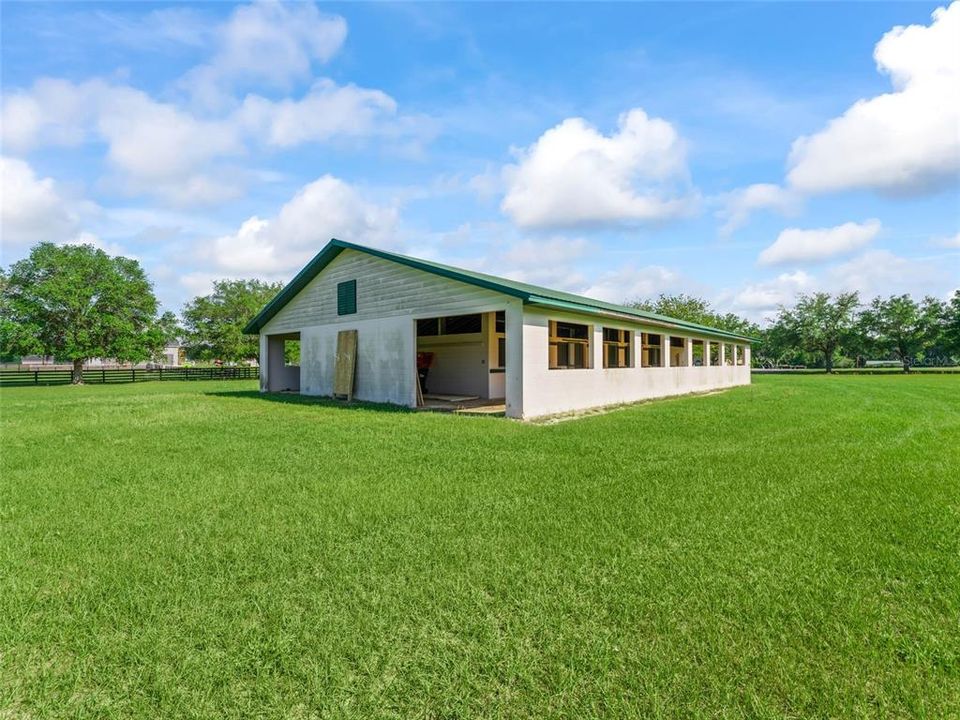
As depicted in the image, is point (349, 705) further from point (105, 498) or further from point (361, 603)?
point (105, 498)

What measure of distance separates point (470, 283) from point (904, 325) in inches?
2314

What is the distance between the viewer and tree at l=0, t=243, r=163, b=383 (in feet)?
92.4

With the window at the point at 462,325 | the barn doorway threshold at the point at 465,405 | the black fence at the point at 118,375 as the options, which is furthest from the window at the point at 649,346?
the black fence at the point at 118,375

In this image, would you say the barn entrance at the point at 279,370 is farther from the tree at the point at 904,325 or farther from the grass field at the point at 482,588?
the tree at the point at 904,325

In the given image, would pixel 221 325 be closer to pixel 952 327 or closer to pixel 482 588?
pixel 482 588

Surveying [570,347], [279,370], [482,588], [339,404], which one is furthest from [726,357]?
[482,588]

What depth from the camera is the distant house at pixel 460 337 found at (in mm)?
11695

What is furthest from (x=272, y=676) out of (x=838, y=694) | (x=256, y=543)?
(x=838, y=694)

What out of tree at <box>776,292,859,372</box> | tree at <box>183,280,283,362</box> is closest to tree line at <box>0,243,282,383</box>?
tree at <box>183,280,283,362</box>

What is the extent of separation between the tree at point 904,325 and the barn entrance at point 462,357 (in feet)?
176

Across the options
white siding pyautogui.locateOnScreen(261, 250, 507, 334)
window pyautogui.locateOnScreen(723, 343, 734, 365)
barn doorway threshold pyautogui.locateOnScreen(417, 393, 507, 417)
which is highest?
white siding pyautogui.locateOnScreen(261, 250, 507, 334)

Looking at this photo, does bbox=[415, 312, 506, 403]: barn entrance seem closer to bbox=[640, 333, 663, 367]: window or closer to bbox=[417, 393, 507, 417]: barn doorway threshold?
bbox=[417, 393, 507, 417]: barn doorway threshold

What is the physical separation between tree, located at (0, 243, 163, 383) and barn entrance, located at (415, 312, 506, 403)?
2291 centimetres

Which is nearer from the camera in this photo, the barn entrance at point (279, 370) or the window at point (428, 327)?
the window at point (428, 327)
